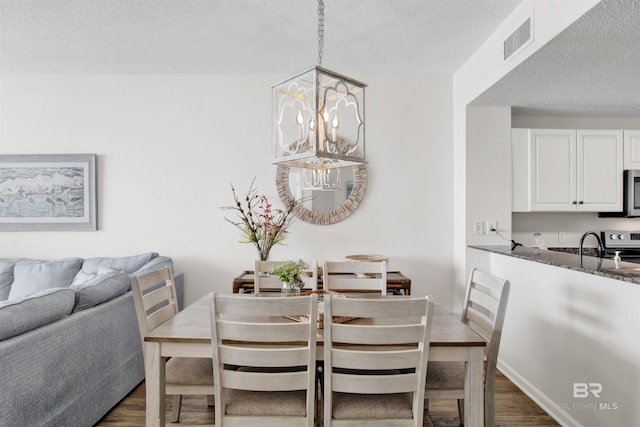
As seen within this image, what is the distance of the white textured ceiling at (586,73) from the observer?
1.93 m

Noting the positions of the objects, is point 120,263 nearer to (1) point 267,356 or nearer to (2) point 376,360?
(1) point 267,356

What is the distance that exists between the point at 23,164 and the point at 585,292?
4.62 m

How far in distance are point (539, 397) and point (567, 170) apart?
6.53 ft

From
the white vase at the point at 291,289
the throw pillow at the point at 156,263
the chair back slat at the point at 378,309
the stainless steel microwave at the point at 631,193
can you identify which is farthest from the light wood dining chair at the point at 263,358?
the stainless steel microwave at the point at 631,193

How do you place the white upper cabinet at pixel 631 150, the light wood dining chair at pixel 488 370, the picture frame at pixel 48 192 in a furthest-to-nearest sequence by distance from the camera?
the picture frame at pixel 48 192, the white upper cabinet at pixel 631 150, the light wood dining chair at pixel 488 370

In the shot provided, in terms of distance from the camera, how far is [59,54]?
3199mm

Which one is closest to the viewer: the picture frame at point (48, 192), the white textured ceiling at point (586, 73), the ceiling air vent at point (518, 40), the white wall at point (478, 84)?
the white textured ceiling at point (586, 73)

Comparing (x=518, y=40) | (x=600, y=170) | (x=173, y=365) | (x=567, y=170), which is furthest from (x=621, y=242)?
(x=173, y=365)

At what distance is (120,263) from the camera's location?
3354 mm

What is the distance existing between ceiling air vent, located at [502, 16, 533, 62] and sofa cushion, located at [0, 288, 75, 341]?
3.00m

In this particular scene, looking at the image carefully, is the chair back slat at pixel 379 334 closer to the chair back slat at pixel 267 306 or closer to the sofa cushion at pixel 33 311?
the chair back slat at pixel 267 306

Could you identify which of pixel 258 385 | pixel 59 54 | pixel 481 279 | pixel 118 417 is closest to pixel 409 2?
pixel 481 279

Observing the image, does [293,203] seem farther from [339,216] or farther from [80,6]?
[80,6]

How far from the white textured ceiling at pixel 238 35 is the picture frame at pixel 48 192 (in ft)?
2.81
